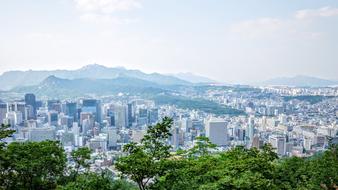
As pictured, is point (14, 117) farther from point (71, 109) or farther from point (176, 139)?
point (176, 139)

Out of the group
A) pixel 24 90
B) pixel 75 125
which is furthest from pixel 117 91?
pixel 75 125

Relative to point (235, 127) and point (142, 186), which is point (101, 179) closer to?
point (142, 186)

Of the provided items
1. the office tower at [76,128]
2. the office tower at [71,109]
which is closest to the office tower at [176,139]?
A: the office tower at [76,128]

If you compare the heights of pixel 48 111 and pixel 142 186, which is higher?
pixel 142 186

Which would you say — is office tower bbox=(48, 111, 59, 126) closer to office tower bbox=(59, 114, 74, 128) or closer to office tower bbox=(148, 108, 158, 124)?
office tower bbox=(59, 114, 74, 128)

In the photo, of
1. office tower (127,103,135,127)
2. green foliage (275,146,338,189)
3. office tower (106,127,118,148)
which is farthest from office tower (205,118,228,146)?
green foliage (275,146,338,189)

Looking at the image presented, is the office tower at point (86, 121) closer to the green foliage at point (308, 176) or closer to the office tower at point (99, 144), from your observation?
the office tower at point (99, 144)
